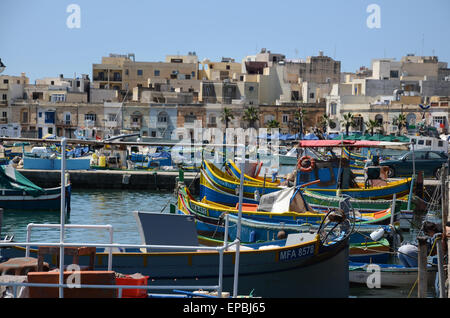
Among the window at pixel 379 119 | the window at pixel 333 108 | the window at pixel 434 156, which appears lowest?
the window at pixel 434 156

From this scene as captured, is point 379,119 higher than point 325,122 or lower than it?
higher

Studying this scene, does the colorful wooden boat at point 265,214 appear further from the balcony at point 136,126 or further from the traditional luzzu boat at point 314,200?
the balcony at point 136,126

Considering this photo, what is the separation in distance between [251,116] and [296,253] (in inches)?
2226

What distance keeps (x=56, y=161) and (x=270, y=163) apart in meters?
15.6

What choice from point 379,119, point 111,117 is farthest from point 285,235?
A: point 111,117

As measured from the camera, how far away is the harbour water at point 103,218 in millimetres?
17859

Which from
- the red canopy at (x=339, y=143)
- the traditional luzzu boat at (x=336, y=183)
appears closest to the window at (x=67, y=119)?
the traditional luzzu boat at (x=336, y=183)

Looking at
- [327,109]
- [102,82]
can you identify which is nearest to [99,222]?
[327,109]

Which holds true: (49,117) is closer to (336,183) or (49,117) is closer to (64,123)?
(64,123)

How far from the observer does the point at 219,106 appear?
73.4m

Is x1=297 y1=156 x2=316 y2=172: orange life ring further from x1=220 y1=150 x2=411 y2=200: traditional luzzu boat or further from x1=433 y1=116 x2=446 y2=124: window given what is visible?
x1=433 y1=116 x2=446 y2=124: window

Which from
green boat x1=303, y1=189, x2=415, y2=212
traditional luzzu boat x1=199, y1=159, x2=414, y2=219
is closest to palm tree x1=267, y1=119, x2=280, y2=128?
traditional luzzu boat x1=199, y1=159, x2=414, y2=219

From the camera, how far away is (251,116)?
235 feet

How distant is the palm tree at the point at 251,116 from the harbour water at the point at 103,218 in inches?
1295
